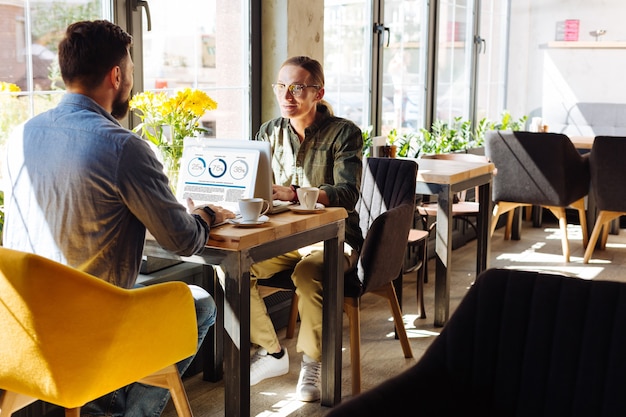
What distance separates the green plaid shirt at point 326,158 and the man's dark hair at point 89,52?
118cm

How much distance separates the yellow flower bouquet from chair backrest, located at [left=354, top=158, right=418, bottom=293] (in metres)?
0.84

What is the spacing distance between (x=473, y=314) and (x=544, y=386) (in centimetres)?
20

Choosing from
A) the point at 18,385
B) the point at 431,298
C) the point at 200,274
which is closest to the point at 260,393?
the point at 200,274

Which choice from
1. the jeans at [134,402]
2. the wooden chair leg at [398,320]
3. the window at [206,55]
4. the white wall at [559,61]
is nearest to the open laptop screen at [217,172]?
the jeans at [134,402]

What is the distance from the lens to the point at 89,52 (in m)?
2.36

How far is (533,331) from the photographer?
1.66 m

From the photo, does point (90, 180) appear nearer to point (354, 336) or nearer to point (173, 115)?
point (173, 115)

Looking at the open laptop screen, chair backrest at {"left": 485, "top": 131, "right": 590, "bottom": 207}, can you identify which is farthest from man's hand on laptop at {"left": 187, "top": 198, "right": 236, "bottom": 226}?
chair backrest at {"left": 485, "top": 131, "right": 590, "bottom": 207}

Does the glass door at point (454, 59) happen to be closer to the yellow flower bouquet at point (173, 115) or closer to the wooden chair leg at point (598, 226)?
the wooden chair leg at point (598, 226)

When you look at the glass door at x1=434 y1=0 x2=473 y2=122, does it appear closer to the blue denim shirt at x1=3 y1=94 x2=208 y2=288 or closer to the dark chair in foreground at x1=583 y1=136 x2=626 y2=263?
the dark chair in foreground at x1=583 y1=136 x2=626 y2=263

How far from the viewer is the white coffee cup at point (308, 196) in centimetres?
299

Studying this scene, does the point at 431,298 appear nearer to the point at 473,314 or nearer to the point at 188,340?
the point at 188,340

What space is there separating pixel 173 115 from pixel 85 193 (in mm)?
756

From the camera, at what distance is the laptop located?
113 inches
